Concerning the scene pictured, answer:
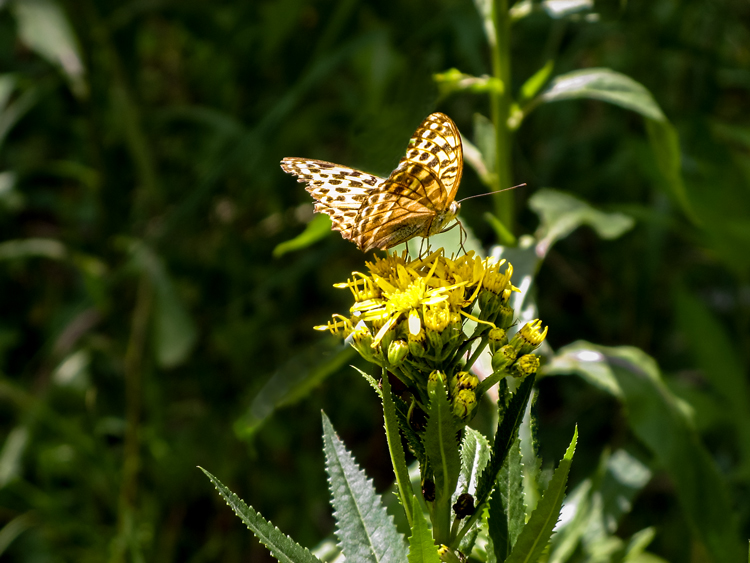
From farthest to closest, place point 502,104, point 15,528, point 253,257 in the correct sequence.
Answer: point 253,257, point 15,528, point 502,104

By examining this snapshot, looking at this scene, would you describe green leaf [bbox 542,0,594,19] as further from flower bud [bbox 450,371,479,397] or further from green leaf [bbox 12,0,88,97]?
green leaf [bbox 12,0,88,97]

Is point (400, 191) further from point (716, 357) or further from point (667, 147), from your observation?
point (716, 357)

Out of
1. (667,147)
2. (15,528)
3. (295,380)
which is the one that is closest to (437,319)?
(295,380)

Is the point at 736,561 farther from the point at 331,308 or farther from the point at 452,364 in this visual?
the point at 331,308

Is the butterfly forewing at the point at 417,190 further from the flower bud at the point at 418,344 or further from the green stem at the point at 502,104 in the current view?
the flower bud at the point at 418,344

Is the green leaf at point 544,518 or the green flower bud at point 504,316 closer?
the green leaf at point 544,518

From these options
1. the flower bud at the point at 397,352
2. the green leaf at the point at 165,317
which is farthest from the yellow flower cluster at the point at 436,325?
the green leaf at the point at 165,317

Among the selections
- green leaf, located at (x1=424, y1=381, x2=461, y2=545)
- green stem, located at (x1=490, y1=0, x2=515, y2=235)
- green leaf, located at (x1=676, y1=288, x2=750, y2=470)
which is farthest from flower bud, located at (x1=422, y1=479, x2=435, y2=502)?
green leaf, located at (x1=676, y1=288, x2=750, y2=470)
